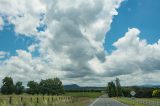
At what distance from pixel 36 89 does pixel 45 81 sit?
367 inches

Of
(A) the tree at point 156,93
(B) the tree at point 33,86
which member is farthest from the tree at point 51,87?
(A) the tree at point 156,93

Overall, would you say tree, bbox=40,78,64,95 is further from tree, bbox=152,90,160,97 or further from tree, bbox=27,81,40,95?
tree, bbox=152,90,160,97

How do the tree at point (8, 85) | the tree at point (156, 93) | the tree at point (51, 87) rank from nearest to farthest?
the tree at point (8, 85) → the tree at point (156, 93) → the tree at point (51, 87)

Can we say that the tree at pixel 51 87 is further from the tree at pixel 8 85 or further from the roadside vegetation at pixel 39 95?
the tree at pixel 8 85

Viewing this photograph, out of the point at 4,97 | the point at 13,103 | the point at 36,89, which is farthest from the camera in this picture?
the point at 36,89

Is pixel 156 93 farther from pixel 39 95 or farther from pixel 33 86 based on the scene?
pixel 39 95

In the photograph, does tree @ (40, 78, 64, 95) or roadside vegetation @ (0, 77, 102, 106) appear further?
tree @ (40, 78, 64, 95)

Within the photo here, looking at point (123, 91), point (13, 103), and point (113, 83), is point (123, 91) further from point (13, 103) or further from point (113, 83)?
point (13, 103)

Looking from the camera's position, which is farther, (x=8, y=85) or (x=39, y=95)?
(x=8, y=85)

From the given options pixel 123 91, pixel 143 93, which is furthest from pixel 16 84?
pixel 123 91

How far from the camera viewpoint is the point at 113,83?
612 ft

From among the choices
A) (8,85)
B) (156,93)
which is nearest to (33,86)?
(8,85)

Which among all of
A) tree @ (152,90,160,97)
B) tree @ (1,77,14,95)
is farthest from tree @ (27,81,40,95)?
tree @ (152,90,160,97)

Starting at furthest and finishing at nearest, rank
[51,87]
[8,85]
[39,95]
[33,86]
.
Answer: [51,87] < [33,86] < [8,85] < [39,95]
